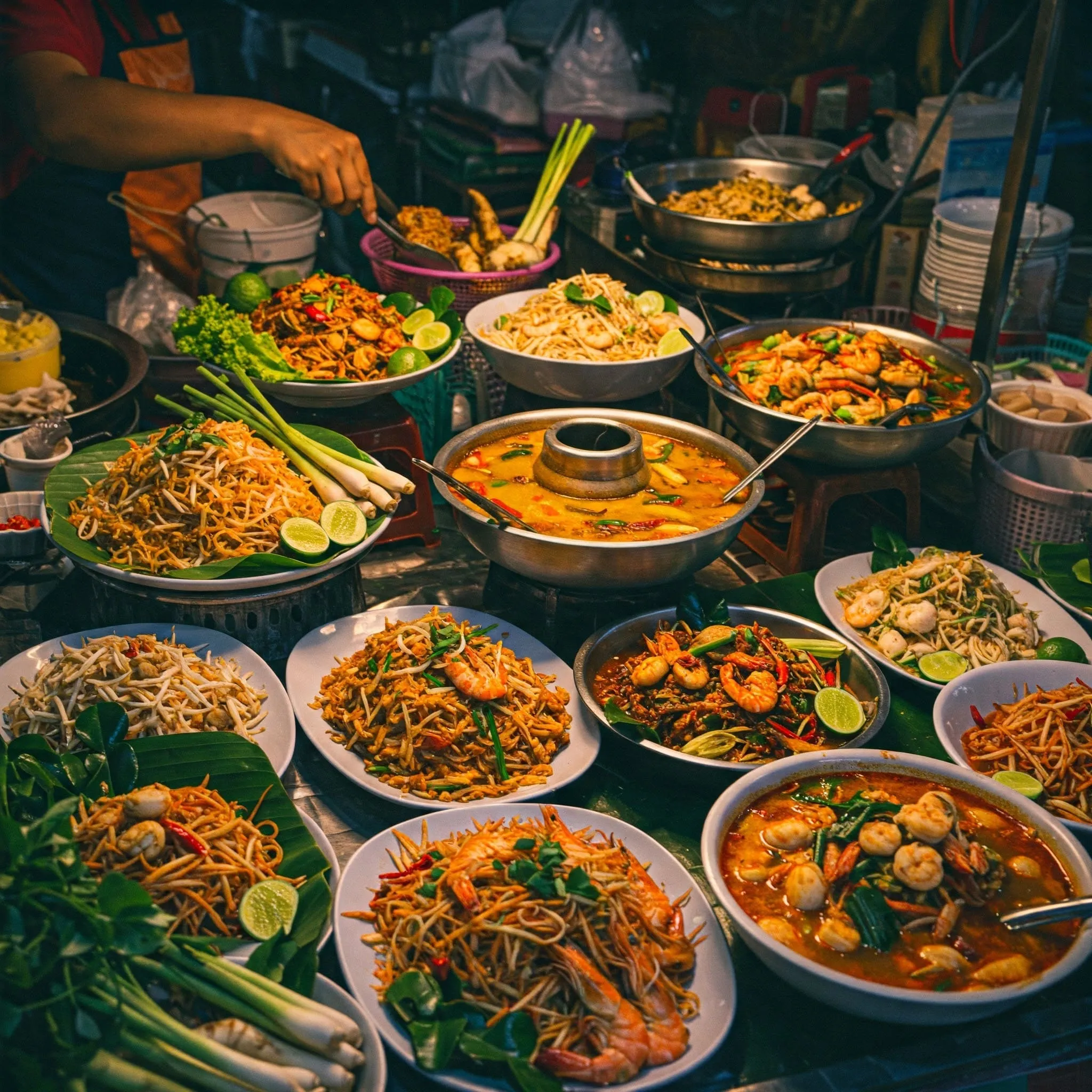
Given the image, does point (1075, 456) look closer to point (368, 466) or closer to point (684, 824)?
point (684, 824)

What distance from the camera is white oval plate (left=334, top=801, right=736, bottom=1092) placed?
1848 mm

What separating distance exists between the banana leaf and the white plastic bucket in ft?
5.10

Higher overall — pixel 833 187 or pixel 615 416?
pixel 833 187

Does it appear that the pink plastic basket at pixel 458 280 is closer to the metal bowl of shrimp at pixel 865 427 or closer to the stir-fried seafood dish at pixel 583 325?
the stir-fried seafood dish at pixel 583 325

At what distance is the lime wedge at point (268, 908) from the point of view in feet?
6.60

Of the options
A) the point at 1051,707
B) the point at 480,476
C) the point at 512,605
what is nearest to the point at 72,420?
the point at 480,476

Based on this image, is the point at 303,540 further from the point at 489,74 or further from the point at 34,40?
the point at 489,74

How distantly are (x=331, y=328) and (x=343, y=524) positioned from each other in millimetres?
1141

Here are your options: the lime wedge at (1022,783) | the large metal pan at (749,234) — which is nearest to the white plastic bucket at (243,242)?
the large metal pan at (749,234)

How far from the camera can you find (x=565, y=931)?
1964mm

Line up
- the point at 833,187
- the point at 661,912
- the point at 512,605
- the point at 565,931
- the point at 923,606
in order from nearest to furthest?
1. the point at 565,931
2. the point at 661,912
3. the point at 923,606
4. the point at 512,605
5. the point at 833,187

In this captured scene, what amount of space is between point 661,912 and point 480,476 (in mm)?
1658

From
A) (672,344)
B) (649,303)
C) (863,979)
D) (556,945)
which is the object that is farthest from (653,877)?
(649,303)

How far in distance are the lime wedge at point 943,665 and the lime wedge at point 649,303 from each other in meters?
1.93
